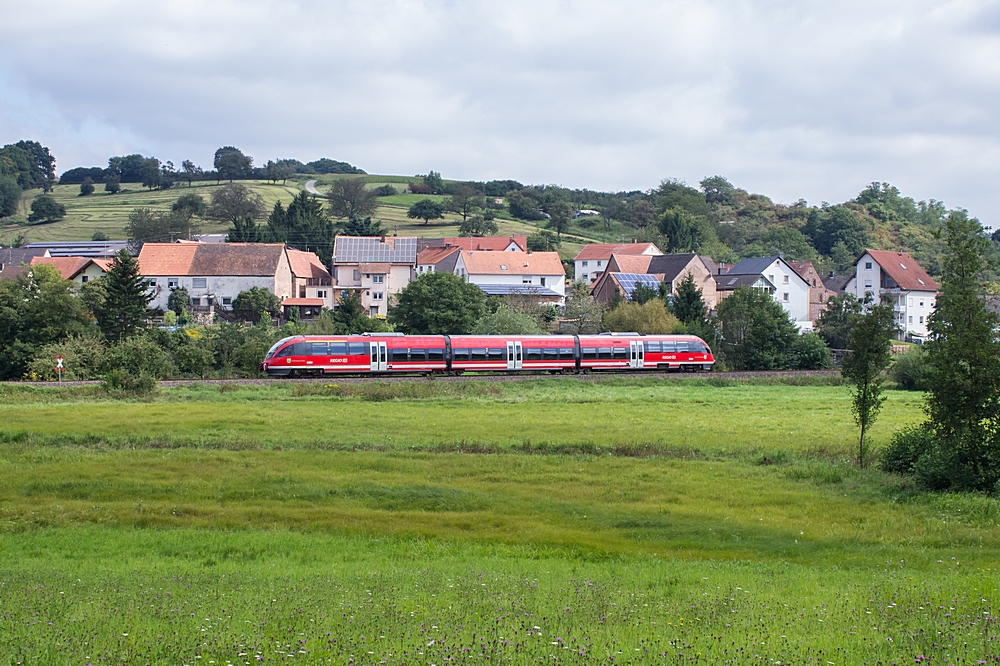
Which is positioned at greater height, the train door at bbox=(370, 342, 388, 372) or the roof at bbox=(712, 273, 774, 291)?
the roof at bbox=(712, 273, 774, 291)

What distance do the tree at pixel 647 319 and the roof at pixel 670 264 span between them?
86.4 ft

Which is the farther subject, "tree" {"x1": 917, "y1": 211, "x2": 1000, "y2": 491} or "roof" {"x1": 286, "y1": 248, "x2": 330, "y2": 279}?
"roof" {"x1": 286, "y1": 248, "x2": 330, "y2": 279}

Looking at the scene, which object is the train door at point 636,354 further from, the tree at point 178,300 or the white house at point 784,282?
the tree at point 178,300

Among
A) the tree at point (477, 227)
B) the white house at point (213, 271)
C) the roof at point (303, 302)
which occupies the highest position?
the tree at point (477, 227)

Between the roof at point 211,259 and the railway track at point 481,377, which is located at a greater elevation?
the roof at point 211,259

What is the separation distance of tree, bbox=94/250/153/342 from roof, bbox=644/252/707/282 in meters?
53.7

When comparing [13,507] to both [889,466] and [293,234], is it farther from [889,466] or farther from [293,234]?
[293,234]

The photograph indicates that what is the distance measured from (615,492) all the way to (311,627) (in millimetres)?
11774

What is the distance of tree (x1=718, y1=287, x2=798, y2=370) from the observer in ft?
192

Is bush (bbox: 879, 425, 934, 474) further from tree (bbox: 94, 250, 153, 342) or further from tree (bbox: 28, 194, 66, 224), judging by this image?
tree (bbox: 28, 194, 66, 224)

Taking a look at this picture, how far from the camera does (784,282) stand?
303 ft

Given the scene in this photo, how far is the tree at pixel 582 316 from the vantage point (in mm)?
70938

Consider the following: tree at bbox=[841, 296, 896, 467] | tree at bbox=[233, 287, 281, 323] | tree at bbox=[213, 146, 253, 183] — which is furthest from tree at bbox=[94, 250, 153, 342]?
tree at bbox=[213, 146, 253, 183]

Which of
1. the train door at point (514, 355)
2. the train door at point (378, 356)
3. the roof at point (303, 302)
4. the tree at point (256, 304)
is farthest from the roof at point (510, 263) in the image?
the train door at point (378, 356)
